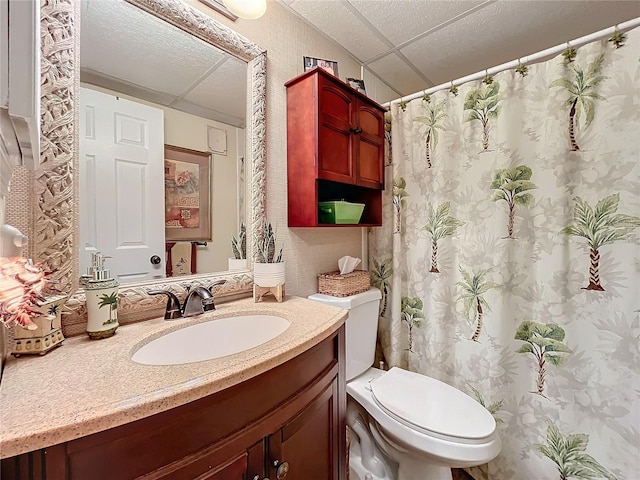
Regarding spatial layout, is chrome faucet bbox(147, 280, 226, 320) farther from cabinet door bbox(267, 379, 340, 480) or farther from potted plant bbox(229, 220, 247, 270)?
cabinet door bbox(267, 379, 340, 480)

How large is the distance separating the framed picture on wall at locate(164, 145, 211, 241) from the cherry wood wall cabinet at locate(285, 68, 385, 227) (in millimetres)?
384

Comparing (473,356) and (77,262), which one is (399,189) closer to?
(473,356)

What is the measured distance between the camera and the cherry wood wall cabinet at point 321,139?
1.20 m

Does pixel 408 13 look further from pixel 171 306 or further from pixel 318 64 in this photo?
pixel 171 306

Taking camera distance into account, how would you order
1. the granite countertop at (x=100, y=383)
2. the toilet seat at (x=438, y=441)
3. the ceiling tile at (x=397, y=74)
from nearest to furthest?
the granite countertop at (x=100, y=383) < the toilet seat at (x=438, y=441) < the ceiling tile at (x=397, y=74)

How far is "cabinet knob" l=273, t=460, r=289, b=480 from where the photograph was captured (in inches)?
24.8

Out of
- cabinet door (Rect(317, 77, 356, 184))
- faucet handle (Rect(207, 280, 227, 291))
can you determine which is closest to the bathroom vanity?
faucet handle (Rect(207, 280, 227, 291))

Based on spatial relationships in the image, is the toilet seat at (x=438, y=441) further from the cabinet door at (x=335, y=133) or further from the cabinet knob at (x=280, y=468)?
the cabinet door at (x=335, y=133)

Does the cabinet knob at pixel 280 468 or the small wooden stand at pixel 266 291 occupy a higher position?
the small wooden stand at pixel 266 291

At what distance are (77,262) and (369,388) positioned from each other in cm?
119

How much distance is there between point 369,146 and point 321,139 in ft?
1.22

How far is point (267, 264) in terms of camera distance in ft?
3.51

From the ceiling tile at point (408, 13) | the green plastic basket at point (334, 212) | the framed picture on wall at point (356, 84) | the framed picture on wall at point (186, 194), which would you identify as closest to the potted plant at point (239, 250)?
the framed picture on wall at point (186, 194)

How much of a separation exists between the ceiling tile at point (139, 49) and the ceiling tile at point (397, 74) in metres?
1.06
